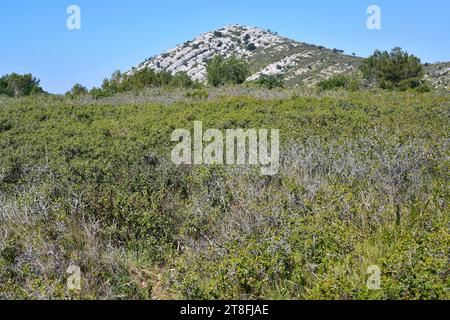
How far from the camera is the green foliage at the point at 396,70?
33719 mm

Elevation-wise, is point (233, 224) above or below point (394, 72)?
below

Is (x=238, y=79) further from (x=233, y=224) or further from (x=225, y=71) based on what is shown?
(x=233, y=224)

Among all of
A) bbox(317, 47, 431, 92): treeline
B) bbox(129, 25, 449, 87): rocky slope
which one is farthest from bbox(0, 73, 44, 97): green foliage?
bbox(317, 47, 431, 92): treeline

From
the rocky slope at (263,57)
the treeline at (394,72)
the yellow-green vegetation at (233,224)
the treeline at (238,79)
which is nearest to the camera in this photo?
the yellow-green vegetation at (233,224)

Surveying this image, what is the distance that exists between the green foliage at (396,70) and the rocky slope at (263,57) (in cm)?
2247

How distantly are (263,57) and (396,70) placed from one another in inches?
2293

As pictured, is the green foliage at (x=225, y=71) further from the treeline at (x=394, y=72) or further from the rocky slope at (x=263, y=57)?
the rocky slope at (x=263, y=57)

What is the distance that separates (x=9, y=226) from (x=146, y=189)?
181cm

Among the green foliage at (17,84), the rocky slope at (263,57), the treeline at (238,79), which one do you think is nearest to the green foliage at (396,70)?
the treeline at (238,79)

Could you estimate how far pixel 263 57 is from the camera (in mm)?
90625

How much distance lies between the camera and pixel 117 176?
255 inches

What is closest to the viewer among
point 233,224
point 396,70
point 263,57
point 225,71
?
point 233,224

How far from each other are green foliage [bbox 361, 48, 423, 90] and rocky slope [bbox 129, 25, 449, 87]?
73.7 ft

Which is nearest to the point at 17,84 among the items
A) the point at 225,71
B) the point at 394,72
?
the point at 225,71
